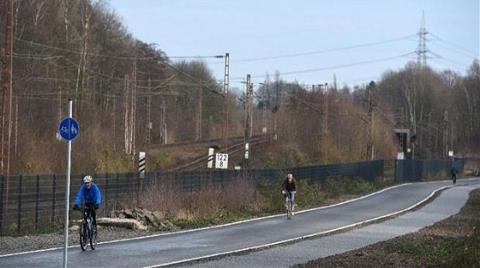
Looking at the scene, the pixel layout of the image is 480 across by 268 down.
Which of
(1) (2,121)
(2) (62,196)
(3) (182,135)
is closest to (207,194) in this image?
(2) (62,196)

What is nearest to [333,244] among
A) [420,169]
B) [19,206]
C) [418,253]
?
[418,253]

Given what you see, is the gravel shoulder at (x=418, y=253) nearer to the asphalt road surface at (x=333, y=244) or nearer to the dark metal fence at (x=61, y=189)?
the asphalt road surface at (x=333, y=244)

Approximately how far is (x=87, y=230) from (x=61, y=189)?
9946 mm

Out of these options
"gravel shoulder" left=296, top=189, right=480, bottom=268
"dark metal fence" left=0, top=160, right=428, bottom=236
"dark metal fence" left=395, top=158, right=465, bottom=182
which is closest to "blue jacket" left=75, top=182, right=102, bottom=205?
"dark metal fence" left=0, top=160, right=428, bottom=236

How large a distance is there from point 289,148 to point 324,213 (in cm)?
3898

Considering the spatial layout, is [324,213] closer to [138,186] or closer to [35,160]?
[138,186]

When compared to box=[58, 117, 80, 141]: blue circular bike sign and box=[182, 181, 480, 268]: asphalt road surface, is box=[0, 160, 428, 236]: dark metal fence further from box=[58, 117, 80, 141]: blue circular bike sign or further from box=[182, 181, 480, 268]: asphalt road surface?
box=[58, 117, 80, 141]: blue circular bike sign

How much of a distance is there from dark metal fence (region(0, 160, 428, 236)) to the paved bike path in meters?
5.00

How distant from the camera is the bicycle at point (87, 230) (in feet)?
61.5

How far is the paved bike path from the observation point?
16.6 meters

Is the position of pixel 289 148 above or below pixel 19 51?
below

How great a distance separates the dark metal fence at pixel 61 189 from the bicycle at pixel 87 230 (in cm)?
540

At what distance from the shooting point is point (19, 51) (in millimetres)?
54500

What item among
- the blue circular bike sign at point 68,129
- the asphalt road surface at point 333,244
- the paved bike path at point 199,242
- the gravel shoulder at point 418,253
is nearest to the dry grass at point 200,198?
the paved bike path at point 199,242
